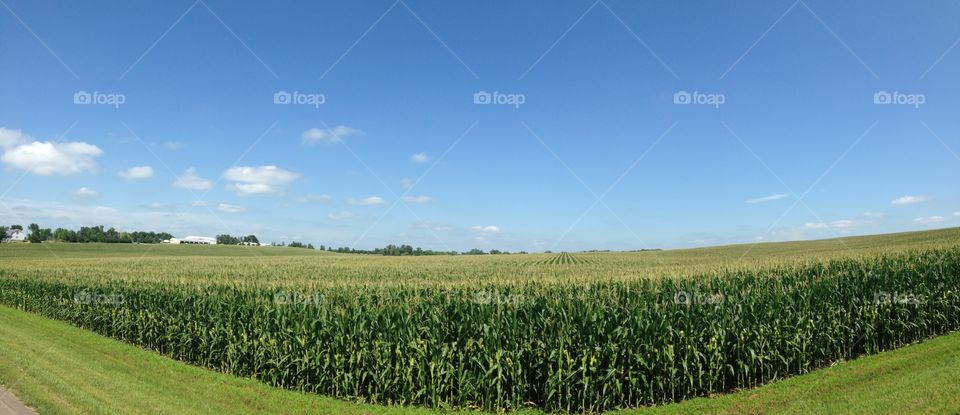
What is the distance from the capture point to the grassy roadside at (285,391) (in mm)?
8703

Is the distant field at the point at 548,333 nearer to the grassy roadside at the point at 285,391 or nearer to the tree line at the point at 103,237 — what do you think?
the grassy roadside at the point at 285,391

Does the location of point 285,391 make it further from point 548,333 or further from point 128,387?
point 548,333

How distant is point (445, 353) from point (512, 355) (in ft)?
4.46

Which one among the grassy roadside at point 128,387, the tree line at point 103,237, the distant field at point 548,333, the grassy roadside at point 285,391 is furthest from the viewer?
the tree line at point 103,237

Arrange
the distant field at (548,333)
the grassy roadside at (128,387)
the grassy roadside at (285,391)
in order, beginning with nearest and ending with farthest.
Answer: the grassy roadside at (285,391), the grassy roadside at (128,387), the distant field at (548,333)

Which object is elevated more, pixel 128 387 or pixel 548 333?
pixel 548 333

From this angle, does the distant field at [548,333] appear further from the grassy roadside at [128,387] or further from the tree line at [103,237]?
the tree line at [103,237]

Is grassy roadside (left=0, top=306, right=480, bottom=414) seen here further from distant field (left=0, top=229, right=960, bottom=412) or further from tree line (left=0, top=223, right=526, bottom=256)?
tree line (left=0, top=223, right=526, bottom=256)

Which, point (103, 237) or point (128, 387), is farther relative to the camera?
point (103, 237)

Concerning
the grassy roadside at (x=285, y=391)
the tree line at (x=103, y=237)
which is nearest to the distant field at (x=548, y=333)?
the grassy roadside at (x=285, y=391)

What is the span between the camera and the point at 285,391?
450 inches

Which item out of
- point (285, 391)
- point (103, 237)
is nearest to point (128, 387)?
point (285, 391)

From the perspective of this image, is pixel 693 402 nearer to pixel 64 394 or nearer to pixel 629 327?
pixel 629 327

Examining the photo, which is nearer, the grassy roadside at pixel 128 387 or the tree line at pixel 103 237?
the grassy roadside at pixel 128 387
